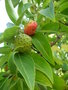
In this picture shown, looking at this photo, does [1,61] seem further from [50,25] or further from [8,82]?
[50,25]

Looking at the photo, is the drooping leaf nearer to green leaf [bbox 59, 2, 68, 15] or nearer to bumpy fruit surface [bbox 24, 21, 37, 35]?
bumpy fruit surface [bbox 24, 21, 37, 35]

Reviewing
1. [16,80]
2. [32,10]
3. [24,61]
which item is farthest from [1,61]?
[32,10]

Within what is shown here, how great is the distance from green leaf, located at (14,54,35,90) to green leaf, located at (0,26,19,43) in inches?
3.4

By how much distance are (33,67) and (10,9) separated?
339 millimetres

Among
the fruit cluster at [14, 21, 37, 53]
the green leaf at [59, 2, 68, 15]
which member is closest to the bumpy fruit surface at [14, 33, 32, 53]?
the fruit cluster at [14, 21, 37, 53]

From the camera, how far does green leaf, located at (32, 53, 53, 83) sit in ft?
3.84

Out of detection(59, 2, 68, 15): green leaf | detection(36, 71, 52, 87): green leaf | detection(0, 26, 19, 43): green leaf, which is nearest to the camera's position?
detection(0, 26, 19, 43): green leaf

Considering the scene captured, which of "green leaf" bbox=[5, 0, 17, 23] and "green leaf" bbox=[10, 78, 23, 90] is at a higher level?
"green leaf" bbox=[5, 0, 17, 23]

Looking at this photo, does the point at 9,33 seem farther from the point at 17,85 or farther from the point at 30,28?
the point at 17,85

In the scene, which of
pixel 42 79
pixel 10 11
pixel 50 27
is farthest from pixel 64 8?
pixel 42 79

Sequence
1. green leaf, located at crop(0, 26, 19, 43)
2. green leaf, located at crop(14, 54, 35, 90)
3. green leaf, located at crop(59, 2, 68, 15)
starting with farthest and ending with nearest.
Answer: green leaf, located at crop(59, 2, 68, 15), green leaf, located at crop(0, 26, 19, 43), green leaf, located at crop(14, 54, 35, 90)

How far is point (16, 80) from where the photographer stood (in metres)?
1.34

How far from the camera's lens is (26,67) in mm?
1101

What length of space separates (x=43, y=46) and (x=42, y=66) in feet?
0.29
